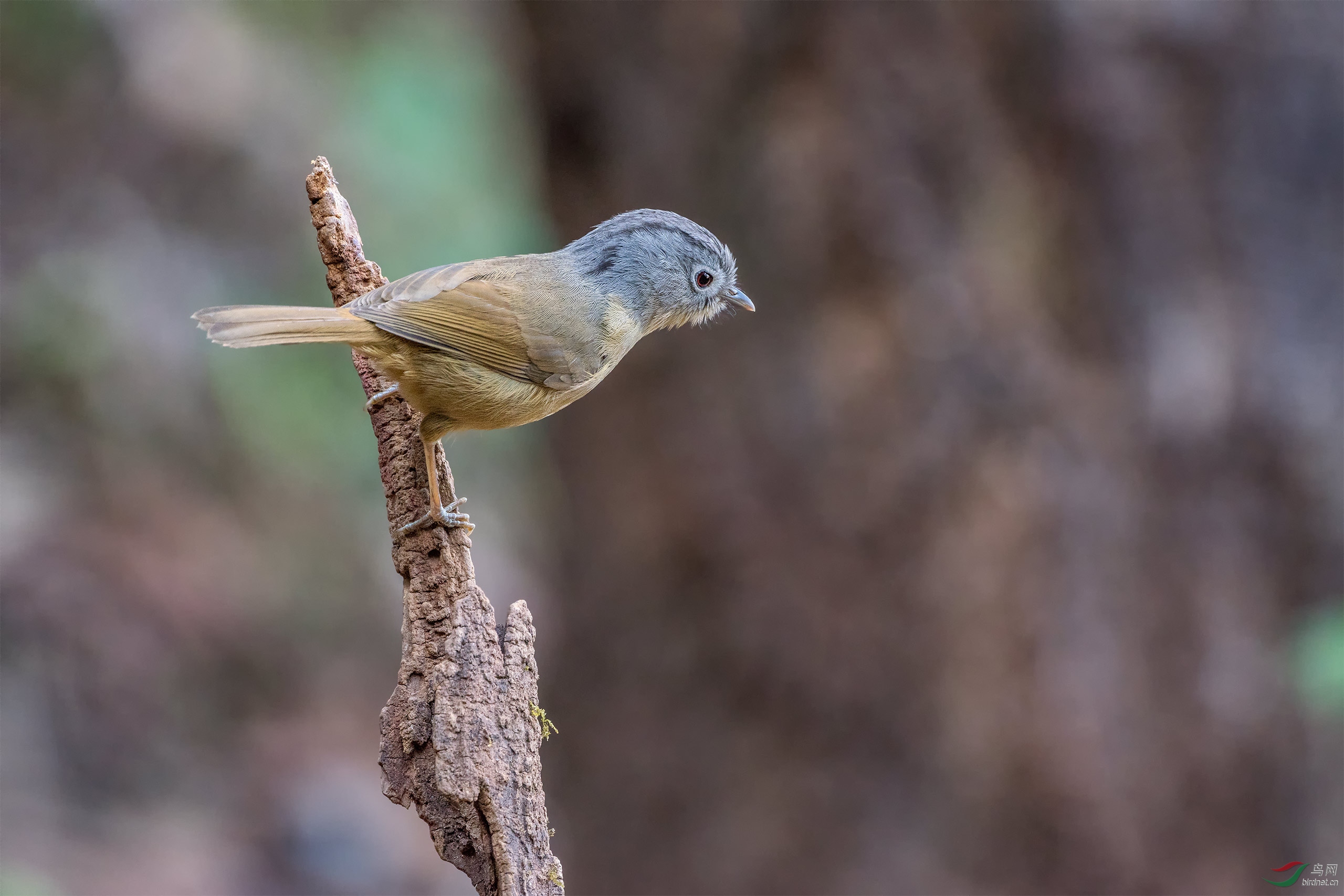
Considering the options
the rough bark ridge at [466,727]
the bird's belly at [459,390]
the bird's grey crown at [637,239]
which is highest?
the bird's grey crown at [637,239]

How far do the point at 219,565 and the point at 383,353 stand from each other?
5.27 metres

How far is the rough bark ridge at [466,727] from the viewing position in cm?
233

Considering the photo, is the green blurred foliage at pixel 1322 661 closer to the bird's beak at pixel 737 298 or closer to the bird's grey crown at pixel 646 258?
the bird's beak at pixel 737 298

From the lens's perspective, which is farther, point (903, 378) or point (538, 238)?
point (538, 238)

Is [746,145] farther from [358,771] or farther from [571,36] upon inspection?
[358,771]

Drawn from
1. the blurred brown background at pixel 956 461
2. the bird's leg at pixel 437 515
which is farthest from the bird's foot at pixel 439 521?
the blurred brown background at pixel 956 461

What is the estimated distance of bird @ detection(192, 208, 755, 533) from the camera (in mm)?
2875

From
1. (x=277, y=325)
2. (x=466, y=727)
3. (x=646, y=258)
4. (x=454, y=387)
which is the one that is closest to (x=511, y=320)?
(x=454, y=387)

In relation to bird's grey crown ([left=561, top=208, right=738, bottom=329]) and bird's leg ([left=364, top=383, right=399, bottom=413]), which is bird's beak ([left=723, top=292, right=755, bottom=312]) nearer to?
bird's grey crown ([left=561, top=208, right=738, bottom=329])

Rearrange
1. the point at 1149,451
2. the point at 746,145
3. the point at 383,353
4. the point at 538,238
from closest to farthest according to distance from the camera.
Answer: the point at 383,353 → the point at 746,145 → the point at 1149,451 → the point at 538,238

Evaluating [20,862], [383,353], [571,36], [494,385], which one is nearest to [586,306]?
[494,385]

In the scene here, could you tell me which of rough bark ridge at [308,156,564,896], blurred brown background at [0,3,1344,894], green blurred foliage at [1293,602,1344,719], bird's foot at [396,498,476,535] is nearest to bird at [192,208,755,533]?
bird's foot at [396,498,476,535]

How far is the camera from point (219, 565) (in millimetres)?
7574

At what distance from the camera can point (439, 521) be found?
266 centimetres
